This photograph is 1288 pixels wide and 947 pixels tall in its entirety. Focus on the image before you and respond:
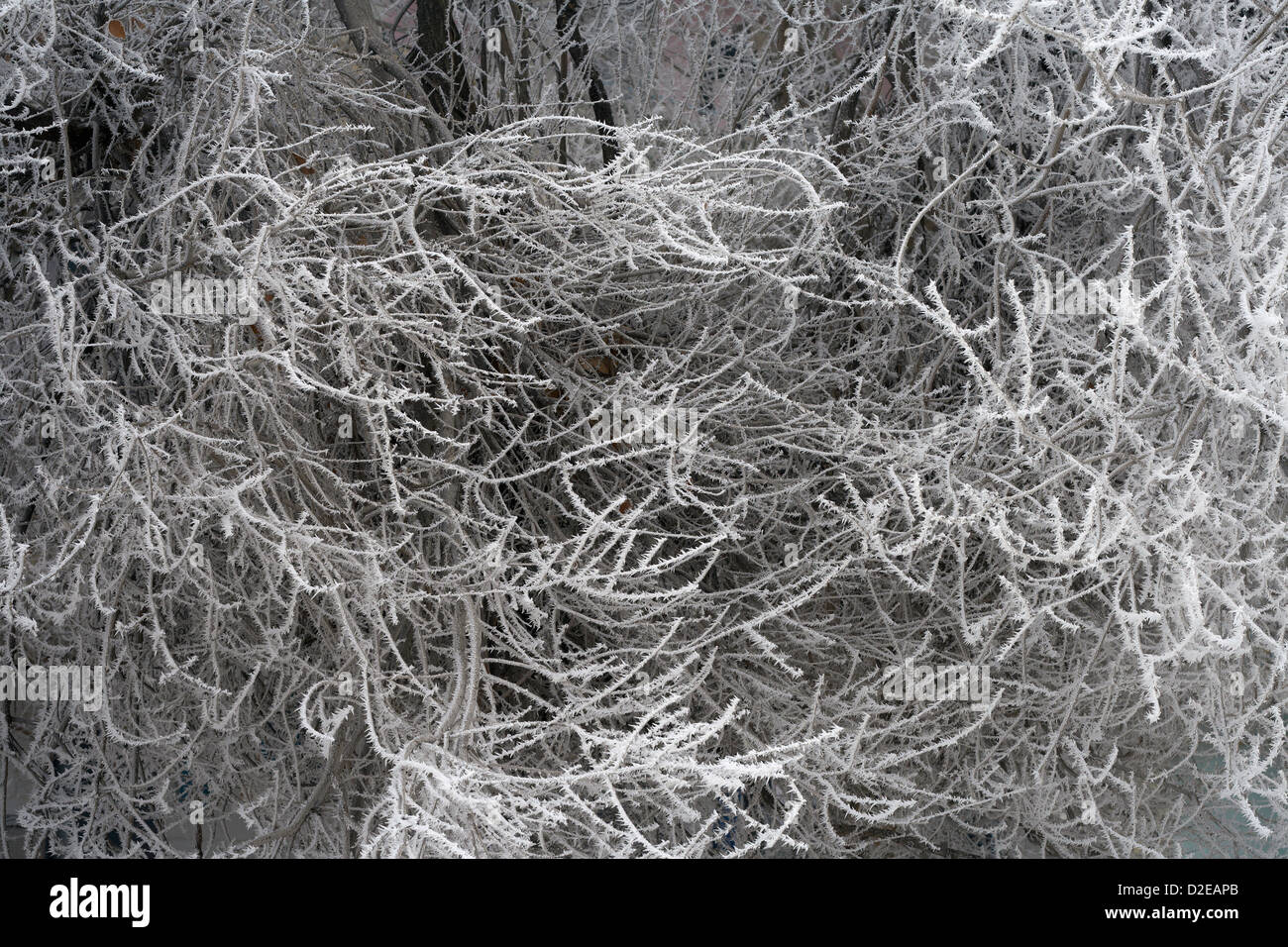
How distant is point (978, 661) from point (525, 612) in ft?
3.62

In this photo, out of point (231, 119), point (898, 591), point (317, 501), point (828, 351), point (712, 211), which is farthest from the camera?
point (828, 351)

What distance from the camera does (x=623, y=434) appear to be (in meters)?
2.73

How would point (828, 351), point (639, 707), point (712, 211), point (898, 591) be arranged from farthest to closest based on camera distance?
1. point (828, 351)
2. point (898, 591)
3. point (712, 211)
4. point (639, 707)

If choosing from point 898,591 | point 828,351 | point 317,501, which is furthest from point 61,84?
point 898,591

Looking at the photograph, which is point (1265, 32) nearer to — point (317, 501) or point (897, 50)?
point (897, 50)

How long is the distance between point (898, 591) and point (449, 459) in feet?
3.97

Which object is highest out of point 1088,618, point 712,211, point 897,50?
point 897,50

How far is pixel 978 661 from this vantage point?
273 centimetres

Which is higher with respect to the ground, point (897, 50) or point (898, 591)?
point (897, 50)

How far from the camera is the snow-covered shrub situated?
8.34 ft

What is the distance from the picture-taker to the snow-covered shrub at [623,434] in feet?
8.34

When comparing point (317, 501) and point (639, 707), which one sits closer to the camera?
point (639, 707)

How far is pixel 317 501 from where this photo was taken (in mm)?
2646

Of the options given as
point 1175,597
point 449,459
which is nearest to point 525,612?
point 449,459
